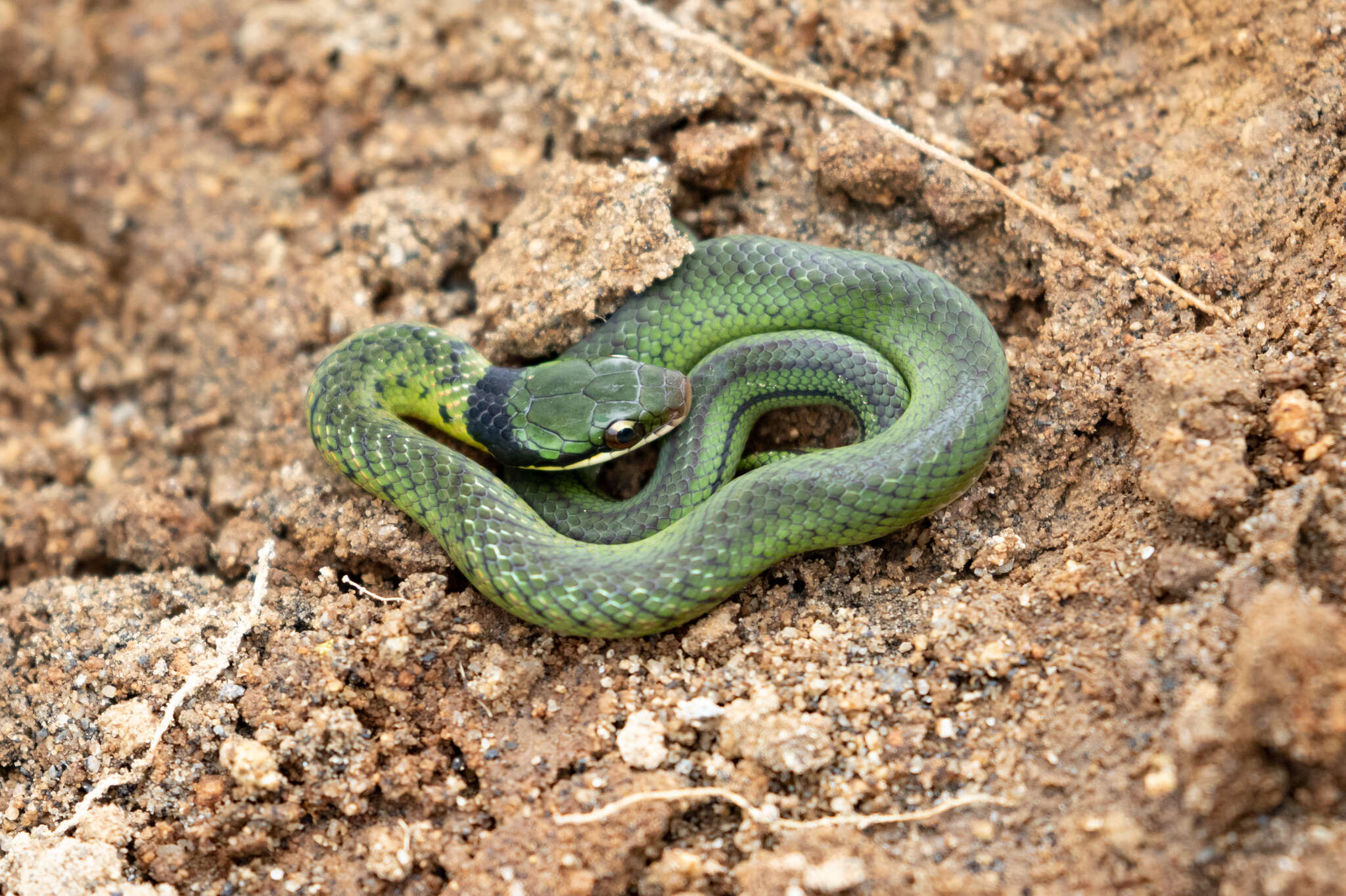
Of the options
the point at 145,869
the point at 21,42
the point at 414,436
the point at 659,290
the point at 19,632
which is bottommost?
the point at 145,869

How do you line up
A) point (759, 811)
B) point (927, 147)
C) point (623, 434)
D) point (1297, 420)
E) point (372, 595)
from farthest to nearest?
point (927, 147), point (623, 434), point (372, 595), point (1297, 420), point (759, 811)

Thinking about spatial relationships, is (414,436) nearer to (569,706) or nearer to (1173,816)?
(569,706)

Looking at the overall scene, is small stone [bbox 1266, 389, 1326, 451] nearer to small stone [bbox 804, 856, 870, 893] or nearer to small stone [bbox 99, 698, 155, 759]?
small stone [bbox 804, 856, 870, 893]

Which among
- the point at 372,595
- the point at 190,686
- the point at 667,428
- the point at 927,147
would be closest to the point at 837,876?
the point at 667,428

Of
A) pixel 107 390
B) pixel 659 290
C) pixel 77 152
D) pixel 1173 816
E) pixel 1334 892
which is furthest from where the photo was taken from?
pixel 77 152

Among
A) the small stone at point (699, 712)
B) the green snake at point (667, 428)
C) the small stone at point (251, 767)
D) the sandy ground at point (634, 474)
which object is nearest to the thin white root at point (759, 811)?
the sandy ground at point (634, 474)

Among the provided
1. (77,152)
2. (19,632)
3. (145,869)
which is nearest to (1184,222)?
(145,869)

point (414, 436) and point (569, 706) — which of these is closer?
point (569, 706)

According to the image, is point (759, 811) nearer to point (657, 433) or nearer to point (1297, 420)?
point (657, 433)
